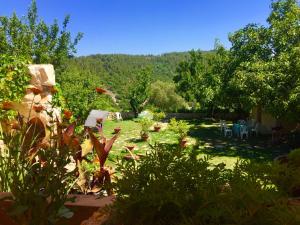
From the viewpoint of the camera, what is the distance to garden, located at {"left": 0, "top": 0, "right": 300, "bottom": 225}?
1.42 metres

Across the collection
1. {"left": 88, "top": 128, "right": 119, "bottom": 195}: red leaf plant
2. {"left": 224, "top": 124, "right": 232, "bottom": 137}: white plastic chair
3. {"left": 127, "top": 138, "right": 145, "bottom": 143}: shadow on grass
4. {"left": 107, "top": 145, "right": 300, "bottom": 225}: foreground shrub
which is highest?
{"left": 107, "top": 145, "right": 300, "bottom": 225}: foreground shrub

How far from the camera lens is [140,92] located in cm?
2927

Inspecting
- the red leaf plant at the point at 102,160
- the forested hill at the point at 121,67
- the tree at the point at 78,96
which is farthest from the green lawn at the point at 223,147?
the forested hill at the point at 121,67

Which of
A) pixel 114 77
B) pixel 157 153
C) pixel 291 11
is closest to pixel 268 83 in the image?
pixel 291 11

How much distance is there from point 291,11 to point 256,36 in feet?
6.36

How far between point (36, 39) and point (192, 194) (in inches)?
868

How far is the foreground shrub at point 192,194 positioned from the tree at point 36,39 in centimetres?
1880

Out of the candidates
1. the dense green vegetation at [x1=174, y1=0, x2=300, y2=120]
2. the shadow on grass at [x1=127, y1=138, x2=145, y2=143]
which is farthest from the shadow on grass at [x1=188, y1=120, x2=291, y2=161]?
the shadow on grass at [x1=127, y1=138, x2=145, y2=143]

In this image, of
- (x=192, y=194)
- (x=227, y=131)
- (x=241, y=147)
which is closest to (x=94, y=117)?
(x=192, y=194)

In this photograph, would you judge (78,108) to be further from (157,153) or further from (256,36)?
(157,153)

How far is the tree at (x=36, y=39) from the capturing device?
19297 millimetres

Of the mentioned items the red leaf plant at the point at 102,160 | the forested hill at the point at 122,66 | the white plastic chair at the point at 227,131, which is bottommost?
the white plastic chair at the point at 227,131

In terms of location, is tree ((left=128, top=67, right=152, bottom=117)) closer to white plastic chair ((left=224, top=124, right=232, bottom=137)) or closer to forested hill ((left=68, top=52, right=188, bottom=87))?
white plastic chair ((left=224, top=124, right=232, bottom=137))

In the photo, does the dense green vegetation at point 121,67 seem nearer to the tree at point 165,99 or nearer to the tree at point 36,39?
the tree at point 165,99
